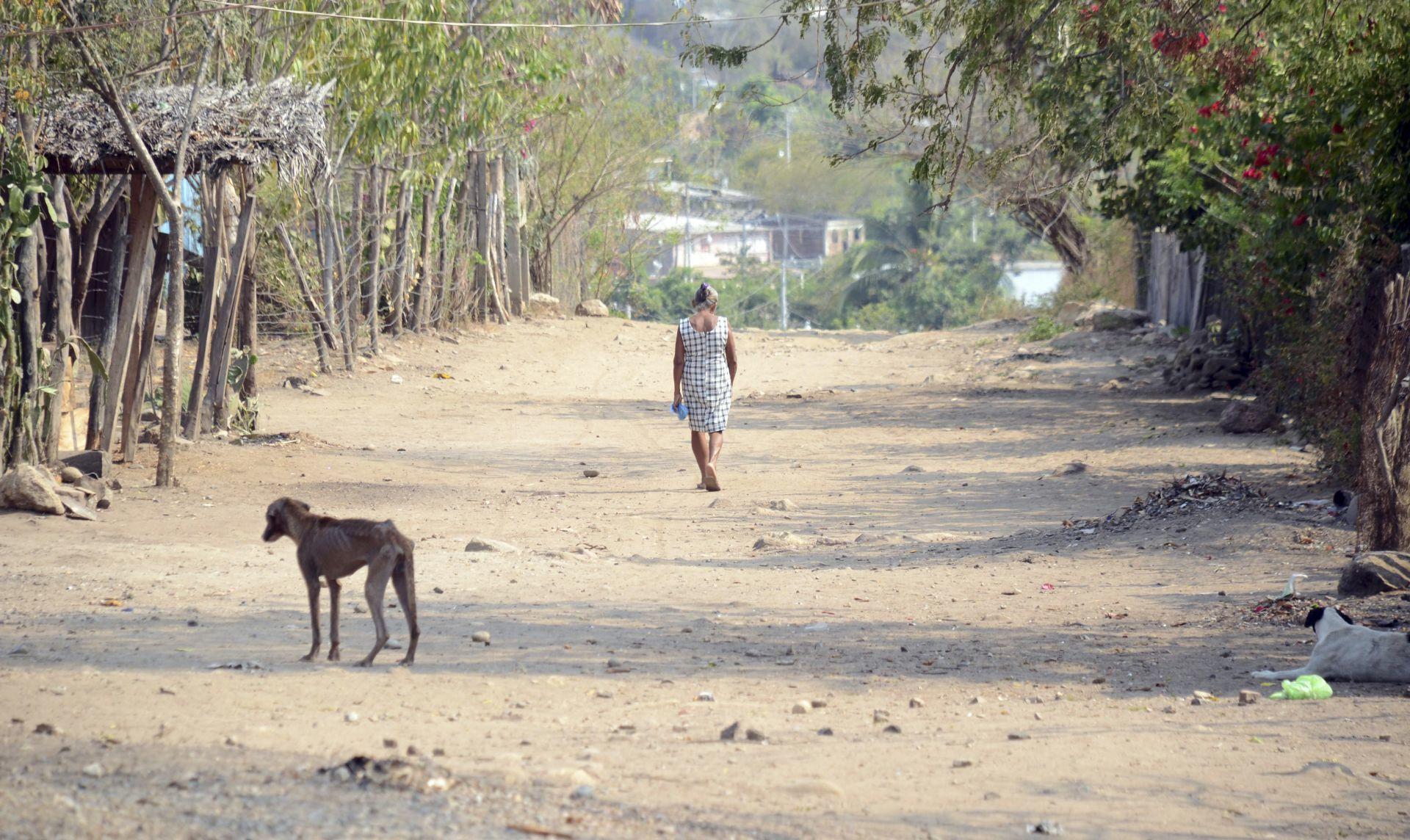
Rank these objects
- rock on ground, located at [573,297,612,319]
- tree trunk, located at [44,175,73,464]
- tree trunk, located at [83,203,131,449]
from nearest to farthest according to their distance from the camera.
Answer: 1. tree trunk, located at [44,175,73,464]
2. tree trunk, located at [83,203,131,449]
3. rock on ground, located at [573,297,612,319]

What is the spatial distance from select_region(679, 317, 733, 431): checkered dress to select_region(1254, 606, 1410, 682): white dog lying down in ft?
19.9

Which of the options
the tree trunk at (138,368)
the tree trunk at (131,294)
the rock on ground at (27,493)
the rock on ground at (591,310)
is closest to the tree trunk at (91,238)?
the tree trunk at (131,294)

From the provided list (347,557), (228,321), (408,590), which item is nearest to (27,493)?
(228,321)

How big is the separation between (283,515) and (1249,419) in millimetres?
10569

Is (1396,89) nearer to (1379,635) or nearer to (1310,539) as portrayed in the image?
(1310,539)

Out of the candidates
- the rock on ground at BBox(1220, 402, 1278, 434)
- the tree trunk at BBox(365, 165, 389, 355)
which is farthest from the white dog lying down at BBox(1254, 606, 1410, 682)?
the tree trunk at BBox(365, 165, 389, 355)

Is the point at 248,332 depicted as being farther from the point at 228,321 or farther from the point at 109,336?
the point at 109,336

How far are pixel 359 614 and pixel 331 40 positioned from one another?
10.0 metres

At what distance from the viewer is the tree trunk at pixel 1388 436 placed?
7.19 m

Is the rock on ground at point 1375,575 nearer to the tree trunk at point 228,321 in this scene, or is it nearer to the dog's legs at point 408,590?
the dog's legs at point 408,590

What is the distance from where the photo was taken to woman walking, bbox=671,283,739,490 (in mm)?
11016

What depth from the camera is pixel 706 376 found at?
11.1 m

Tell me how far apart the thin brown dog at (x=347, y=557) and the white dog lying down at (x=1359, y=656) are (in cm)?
363

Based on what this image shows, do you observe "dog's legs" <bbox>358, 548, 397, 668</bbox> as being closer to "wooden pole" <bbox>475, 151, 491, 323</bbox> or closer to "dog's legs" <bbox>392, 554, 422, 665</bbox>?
"dog's legs" <bbox>392, 554, 422, 665</bbox>
